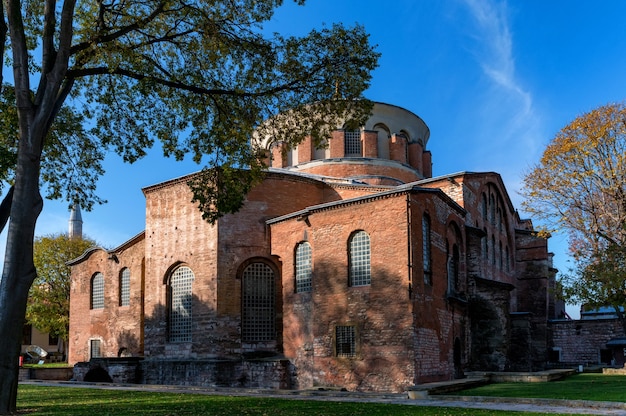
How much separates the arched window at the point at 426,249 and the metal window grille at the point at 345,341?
9.62ft

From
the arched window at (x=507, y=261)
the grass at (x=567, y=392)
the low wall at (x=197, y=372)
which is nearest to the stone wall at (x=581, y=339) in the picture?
the arched window at (x=507, y=261)

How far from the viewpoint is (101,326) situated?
30.1m

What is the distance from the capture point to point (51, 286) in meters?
44.0

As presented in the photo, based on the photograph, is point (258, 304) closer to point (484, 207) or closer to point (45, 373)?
point (45, 373)

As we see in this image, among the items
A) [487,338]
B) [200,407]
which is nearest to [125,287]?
[487,338]

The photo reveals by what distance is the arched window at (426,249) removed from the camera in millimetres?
20125

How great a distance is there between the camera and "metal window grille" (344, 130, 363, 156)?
32.8 metres

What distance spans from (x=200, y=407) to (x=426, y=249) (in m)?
10.1

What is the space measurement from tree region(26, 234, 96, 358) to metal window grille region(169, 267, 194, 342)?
21.7 m

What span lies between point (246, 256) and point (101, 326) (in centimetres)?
1063

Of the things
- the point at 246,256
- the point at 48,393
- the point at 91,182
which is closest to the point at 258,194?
the point at 246,256

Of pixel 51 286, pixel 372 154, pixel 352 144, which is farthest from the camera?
pixel 51 286

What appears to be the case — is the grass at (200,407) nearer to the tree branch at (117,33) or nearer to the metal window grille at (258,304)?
the tree branch at (117,33)

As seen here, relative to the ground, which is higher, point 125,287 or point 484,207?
point 484,207
